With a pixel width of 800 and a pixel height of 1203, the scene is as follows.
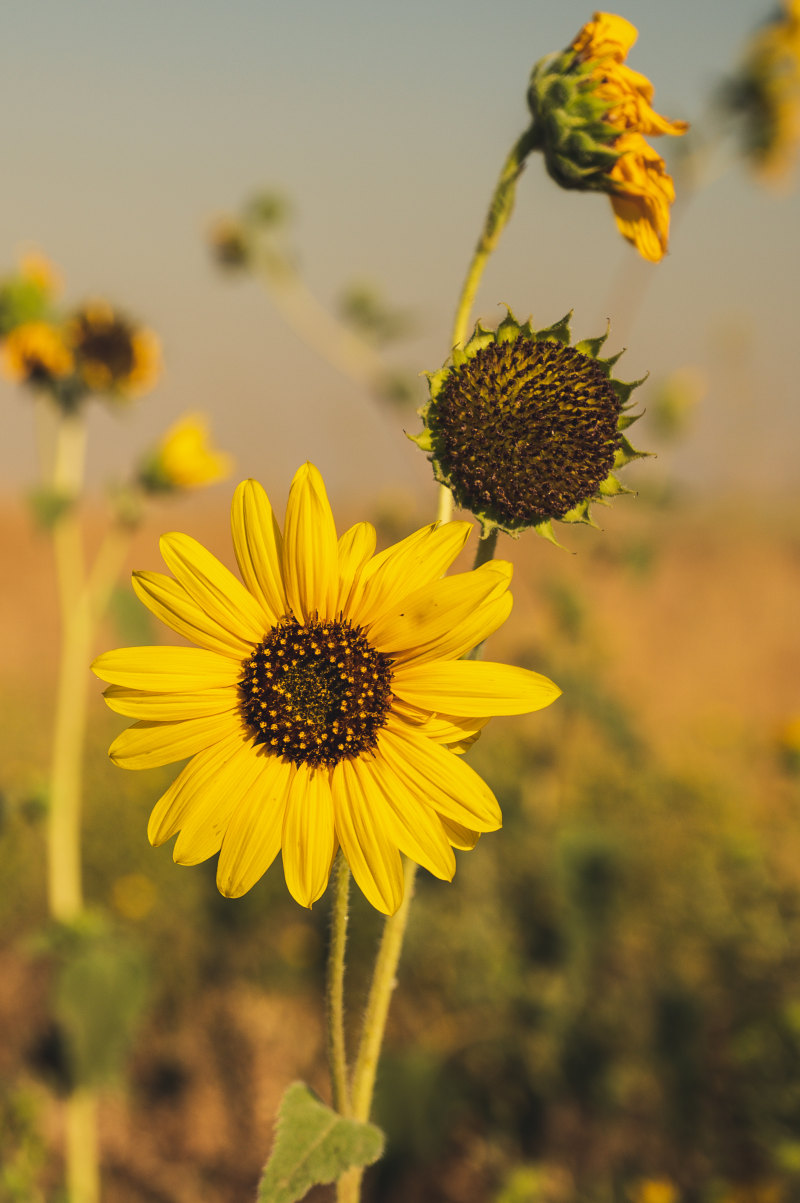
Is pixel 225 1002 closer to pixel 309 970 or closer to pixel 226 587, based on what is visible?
pixel 309 970

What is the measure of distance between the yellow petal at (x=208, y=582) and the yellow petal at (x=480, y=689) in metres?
0.22

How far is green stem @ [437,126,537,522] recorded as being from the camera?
98 cm

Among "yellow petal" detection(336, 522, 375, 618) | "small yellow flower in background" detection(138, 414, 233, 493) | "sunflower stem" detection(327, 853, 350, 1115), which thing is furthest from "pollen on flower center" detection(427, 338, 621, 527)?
"small yellow flower in background" detection(138, 414, 233, 493)

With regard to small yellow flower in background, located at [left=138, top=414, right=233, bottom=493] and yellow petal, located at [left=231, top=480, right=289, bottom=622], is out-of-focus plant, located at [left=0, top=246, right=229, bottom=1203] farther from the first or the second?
yellow petal, located at [left=231, top=480, right=289, bottom=622]

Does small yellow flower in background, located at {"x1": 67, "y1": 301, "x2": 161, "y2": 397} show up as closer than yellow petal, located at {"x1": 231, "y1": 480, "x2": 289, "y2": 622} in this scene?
No

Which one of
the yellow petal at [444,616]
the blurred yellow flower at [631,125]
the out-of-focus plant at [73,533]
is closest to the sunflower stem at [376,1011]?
the yellow petal at [444,616]

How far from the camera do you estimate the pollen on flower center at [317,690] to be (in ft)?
3.23

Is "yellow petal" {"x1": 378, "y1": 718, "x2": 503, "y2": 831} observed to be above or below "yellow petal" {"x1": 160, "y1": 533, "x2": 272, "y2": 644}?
below

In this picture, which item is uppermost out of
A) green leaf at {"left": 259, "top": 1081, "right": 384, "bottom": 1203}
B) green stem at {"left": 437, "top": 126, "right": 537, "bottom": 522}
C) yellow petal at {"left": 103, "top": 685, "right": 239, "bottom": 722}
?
green stem at {"left": 437, "top": 126, "right": 537, "bottom": 522}

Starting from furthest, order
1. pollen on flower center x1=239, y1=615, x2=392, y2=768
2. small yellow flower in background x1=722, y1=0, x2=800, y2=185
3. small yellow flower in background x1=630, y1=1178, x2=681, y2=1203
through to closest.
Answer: small yellow flower in background x1=722, y1=0, x2=800, y2=185 → small yellow flower in background x1=630, y1=1178, x2=681, y2=1203 → pollen on flower center x1=239, y1=615, x2=392, y2=768

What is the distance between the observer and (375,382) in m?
3.31

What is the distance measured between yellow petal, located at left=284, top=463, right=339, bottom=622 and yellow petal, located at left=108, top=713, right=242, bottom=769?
6.8 inches

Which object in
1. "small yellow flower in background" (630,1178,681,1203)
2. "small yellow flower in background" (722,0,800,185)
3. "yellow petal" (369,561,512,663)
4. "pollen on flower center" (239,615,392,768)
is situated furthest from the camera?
"small yellow flower in background" (722,0,800,185)

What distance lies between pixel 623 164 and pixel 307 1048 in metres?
3.12
